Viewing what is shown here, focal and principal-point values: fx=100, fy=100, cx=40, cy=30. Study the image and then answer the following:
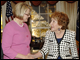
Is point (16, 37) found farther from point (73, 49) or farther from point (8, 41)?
point (73, 49)

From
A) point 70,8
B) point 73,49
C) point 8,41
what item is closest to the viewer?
point 8,41

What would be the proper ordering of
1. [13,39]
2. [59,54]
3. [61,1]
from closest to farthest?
[13,39] < [59,54] < [61,1]

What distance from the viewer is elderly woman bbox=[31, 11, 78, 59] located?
1417mm

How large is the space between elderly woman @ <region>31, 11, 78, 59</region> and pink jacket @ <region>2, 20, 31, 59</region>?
23 cm

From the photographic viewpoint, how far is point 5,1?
3.96 meters

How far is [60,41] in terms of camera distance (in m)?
1.45

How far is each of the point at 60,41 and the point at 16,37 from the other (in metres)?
0.63

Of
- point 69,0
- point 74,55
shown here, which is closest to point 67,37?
point 74,55

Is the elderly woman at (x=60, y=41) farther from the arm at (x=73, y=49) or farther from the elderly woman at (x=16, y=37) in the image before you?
the elderly woman at (x=16, y=37)

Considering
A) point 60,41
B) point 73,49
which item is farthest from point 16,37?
point 73,49

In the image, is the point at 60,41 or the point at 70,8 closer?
the point at 60,41

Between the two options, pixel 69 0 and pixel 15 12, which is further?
pixel 69 0

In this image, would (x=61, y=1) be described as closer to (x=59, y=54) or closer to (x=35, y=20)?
(x=35, y=20)

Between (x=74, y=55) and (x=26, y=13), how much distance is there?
878 millimetres
